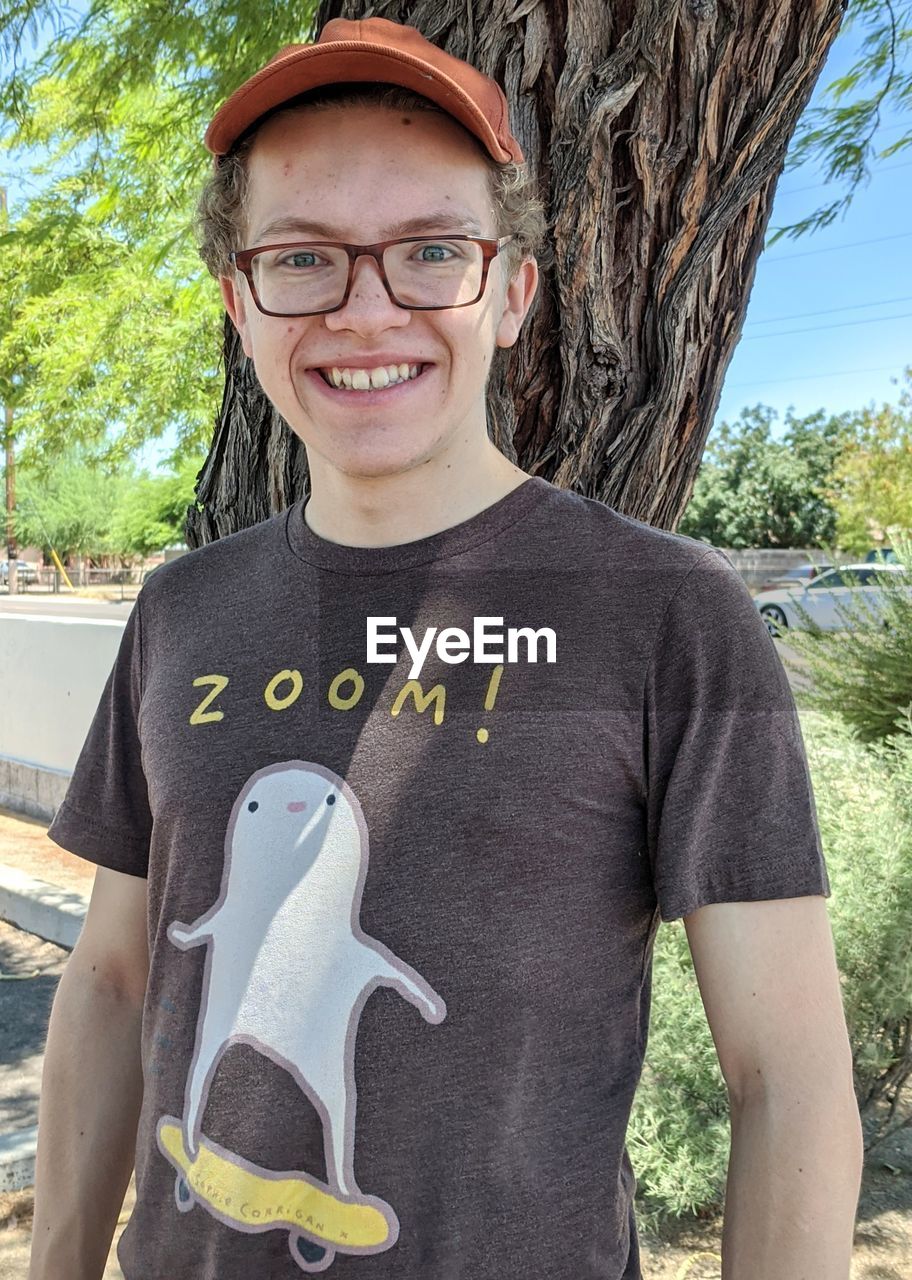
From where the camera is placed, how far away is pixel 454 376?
4.82 ft

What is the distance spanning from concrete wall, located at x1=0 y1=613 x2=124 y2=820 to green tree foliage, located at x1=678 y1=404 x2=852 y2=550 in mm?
42399

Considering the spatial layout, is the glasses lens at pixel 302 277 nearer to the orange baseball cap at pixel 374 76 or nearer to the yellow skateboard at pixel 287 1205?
the orange baseball cap at pixel 374 76

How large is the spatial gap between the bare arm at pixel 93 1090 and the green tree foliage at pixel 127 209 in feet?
4.24

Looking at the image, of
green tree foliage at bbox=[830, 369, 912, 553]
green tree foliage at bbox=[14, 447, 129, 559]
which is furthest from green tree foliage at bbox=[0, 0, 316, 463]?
green tree foliage at bbox=[14, 447, 129, 559]

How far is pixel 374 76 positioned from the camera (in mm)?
1452

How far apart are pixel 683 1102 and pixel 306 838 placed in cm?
248

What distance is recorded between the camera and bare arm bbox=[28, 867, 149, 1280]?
5.20ft

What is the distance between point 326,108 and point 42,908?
6.10m

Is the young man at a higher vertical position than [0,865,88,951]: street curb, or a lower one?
higher

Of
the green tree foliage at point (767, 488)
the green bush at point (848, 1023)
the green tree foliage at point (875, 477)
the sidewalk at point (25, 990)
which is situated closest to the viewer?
the green bush at point (848, 1023)

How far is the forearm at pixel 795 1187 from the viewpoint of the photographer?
3.89 feet

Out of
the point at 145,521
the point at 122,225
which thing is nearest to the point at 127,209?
the point at 122,225

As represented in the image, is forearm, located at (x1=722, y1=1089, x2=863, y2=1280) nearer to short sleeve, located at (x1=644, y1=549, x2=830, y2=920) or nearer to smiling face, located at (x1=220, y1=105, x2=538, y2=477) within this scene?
short sleeve, located at (x1=644, y1=549, x2=830, y2=920)

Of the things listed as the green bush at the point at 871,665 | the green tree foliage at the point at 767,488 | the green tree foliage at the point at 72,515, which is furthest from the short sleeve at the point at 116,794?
the green tree foliage at the point at 72,515
